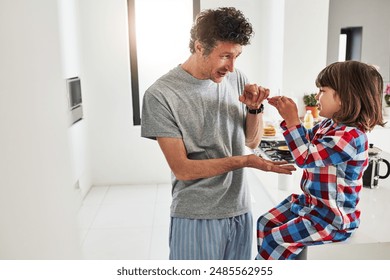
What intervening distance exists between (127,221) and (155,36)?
147cm

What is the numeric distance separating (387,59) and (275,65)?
80cm

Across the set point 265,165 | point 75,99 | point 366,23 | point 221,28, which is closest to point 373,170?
point 265,165

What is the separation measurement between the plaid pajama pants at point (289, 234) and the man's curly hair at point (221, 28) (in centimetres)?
47

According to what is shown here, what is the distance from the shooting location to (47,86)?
1.38 ft

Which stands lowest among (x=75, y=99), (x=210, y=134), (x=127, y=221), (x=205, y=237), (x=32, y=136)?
(x=127, y=221)

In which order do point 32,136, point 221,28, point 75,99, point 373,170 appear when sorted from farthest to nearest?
point 75,99 < point 373,170 < point 221,28 < point 32,136

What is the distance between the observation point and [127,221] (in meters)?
2.52

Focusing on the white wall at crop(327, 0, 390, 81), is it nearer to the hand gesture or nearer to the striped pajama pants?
the hand gesture

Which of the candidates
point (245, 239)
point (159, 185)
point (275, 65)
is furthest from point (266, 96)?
point (159, 185)

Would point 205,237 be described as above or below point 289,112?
below

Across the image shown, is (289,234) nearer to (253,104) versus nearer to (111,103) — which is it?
(253,104)

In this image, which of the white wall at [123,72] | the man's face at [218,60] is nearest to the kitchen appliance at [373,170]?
the man's face at [218,60]

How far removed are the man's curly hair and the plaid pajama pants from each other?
1.54ft

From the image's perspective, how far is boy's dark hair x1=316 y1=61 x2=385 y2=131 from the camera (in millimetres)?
933
